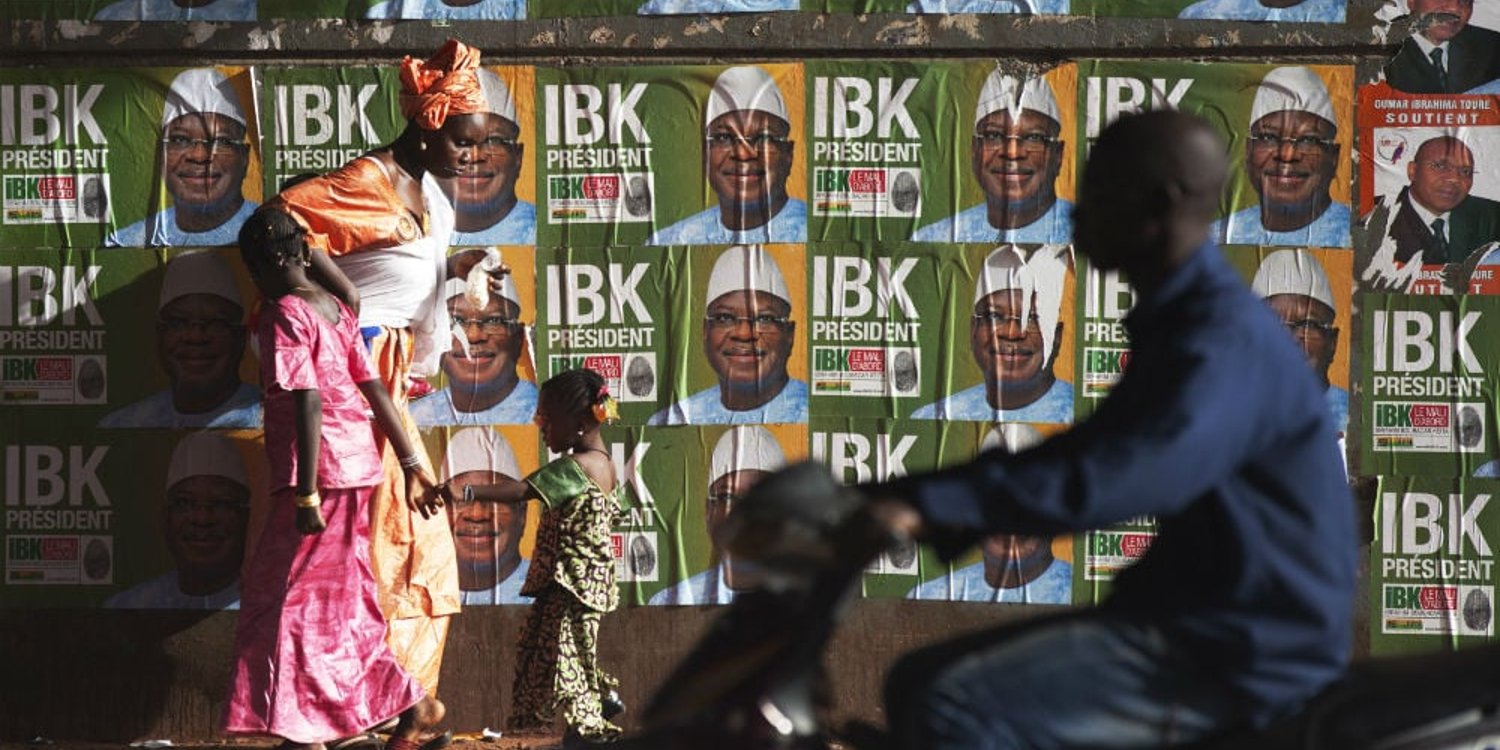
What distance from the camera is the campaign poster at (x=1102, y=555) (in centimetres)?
635

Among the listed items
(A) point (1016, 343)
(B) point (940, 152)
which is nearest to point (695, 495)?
(A) point (1016, 343)

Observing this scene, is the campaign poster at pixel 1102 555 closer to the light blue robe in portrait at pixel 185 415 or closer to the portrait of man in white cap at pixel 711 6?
the portrait of man in white cap at pixel 711 6

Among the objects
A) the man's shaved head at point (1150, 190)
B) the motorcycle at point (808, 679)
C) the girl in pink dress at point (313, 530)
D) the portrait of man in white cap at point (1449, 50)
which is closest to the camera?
the motorcycle at point (808, 679)

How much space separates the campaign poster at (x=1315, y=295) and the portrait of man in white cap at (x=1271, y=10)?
78 cm

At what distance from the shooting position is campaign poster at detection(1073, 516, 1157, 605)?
20.8 feet

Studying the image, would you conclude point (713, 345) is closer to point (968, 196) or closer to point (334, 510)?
point (968, 196)

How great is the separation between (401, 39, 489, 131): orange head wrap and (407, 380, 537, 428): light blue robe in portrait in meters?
1.01

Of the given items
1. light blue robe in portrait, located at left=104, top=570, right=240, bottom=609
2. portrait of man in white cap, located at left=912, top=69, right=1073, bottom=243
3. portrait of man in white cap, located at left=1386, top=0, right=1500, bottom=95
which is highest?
portrait of man in white cap, located at left=1386, top=0, right=1500, bottom=95

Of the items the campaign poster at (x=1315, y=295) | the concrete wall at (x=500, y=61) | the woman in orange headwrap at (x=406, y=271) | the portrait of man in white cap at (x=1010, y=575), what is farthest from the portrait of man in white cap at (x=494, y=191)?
the campaign poster at (x=1315, y=295)

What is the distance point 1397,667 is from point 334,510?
382cm

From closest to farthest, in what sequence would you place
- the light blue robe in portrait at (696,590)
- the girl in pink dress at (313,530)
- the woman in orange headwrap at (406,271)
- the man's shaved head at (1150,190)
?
1. the man's shaved head at (1150,190)
2. the girl in pink dress at (313,530)
3. the woman in orange headwrap at (406,271)
4. the light blue robe in portrait at (696,590)

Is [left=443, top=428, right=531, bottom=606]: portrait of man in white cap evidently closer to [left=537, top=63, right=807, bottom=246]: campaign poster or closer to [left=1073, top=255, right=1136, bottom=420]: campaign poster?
[left=537, top=63, right=807, bottom=246]: campaign poster

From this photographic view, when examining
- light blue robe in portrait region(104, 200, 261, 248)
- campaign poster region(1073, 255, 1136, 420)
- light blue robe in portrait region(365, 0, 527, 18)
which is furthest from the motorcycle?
light blue robe in portrait region(104, 200, 261, 248)

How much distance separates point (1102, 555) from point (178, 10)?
12.3 ft
